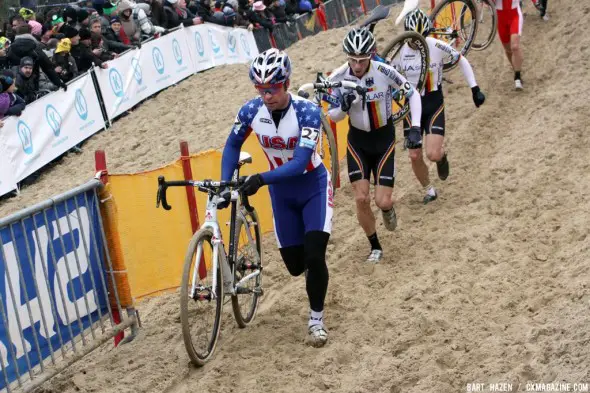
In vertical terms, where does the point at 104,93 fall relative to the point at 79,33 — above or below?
below

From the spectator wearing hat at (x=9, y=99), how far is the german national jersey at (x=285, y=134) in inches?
269

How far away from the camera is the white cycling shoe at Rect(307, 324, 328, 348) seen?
6.28m

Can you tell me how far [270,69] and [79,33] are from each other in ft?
30.6

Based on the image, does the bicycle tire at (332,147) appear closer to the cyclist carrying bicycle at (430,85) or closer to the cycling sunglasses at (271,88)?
the cyclist carrying bicycle at (430,85)

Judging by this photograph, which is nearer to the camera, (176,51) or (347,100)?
(347,100)

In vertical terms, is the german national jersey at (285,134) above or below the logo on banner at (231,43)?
below

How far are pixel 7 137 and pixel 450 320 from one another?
8.21 m

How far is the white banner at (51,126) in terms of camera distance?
12289 mm

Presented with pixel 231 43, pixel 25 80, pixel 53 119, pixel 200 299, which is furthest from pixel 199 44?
pixel 200 299

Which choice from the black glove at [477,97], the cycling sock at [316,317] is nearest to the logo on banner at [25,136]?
the black glove at [477,97]

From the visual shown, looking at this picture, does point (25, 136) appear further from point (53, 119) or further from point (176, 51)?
point (176, 51)

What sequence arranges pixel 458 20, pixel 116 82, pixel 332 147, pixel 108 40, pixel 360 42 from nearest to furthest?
pixel 360 42 < pixel 332 147 < pixel 458 20 < pixel 116 82 < pixel 108 40

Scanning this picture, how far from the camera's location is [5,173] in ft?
39.7

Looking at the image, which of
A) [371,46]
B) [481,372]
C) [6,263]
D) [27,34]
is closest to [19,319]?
[6,263]
